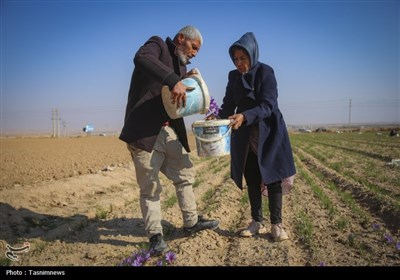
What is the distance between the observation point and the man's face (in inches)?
→ 132

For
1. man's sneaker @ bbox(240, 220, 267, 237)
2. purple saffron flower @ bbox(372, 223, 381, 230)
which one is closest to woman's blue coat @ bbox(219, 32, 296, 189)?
man's sneaker @ bbox(240, 220, 267, 237)

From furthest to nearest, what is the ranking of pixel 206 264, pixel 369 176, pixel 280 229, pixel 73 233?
pixel 369 176 < pixel 73 233 < pixel 280 229 < pixel 206 264

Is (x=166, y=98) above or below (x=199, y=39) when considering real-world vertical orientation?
below

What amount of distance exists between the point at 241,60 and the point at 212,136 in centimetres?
88

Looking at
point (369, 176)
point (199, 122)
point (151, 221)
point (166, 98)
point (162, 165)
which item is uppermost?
point (166, 98)

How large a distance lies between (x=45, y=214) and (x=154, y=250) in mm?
2853

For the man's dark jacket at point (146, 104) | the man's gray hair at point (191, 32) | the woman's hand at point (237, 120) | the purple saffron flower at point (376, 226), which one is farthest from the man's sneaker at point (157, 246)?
the purple saffron flower at point (376, 226)

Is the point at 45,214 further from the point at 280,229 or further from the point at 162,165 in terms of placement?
the point at 280,229

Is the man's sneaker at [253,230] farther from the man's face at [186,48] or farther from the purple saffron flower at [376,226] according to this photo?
the man's face at [186,48]

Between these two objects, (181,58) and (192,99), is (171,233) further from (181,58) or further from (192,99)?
(181,58)

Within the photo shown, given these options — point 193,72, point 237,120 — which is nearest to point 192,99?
point 193,72

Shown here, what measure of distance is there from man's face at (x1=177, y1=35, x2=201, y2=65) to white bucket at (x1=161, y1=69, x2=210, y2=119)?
298 mm

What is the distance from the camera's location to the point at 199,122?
329 cm
